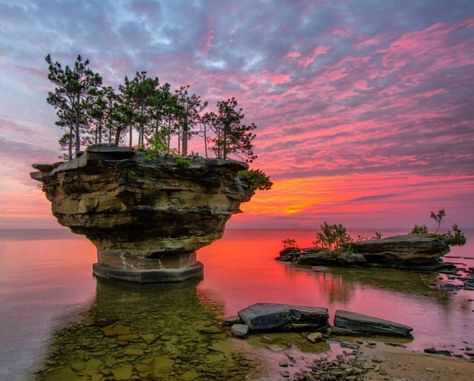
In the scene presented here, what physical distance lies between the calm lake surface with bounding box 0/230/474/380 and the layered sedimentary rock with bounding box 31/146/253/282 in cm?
232

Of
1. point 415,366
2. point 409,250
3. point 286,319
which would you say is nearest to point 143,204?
point 286,319

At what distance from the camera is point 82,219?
23094 mm

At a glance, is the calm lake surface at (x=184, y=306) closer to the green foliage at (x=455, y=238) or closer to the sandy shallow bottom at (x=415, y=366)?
the sandy shallow bottom at (x=415, y=366)

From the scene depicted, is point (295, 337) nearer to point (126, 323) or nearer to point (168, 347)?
point (168, 347)

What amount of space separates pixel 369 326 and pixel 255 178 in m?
18.2

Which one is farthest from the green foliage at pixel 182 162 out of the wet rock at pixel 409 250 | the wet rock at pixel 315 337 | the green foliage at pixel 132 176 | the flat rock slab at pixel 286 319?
the wet rock at pixel 409 250

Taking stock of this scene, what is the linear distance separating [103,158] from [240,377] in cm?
1479

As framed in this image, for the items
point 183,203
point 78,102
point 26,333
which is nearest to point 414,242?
point 183,203

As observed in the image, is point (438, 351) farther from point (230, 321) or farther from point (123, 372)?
point (123, 372)

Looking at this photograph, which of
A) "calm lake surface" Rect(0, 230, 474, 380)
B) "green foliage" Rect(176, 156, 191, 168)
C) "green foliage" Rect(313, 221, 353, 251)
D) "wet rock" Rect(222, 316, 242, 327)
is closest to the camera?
"calm lake surface" Rect(0, 230, 474, 380)

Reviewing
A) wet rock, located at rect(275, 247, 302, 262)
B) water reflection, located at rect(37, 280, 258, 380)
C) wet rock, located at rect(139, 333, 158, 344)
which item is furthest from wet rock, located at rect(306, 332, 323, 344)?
wet rock, located at rect(275, 247, 302, 262)

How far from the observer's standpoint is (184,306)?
1633 centimetres

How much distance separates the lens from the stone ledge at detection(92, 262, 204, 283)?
Result: 22312 millimetres

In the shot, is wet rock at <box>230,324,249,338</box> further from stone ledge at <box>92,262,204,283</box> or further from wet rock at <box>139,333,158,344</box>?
stone ledge at <box>92,262,204,283</box>
